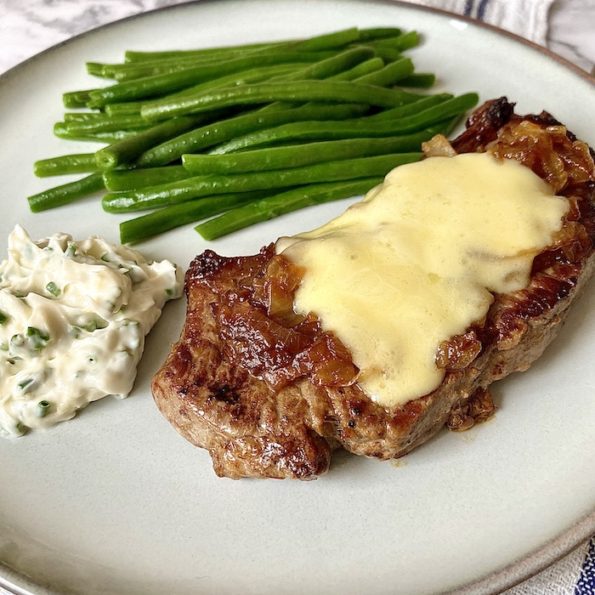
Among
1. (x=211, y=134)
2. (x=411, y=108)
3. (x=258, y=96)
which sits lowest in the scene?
(x=211, y=134)

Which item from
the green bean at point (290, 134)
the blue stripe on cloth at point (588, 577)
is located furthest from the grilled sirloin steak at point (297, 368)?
the green bean at point (290, 134)

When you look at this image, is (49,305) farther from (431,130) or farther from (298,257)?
(431,130)

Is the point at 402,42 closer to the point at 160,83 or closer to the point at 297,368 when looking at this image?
the point at 160,83

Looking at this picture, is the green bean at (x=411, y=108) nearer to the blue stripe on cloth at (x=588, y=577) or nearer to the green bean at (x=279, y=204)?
the green bean at (x=279, y=204)

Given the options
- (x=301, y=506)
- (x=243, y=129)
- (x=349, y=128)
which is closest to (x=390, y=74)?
(x=349, y=128)

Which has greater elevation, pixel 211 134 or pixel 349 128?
→ pixel 349 128

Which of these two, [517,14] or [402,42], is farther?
[517,14]

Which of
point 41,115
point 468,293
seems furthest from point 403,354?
point 41,115

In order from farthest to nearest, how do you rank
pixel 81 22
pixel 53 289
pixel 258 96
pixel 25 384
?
pixel 81 22 → pixel 258 96 → pixel 53 289 → pixel 25 384
